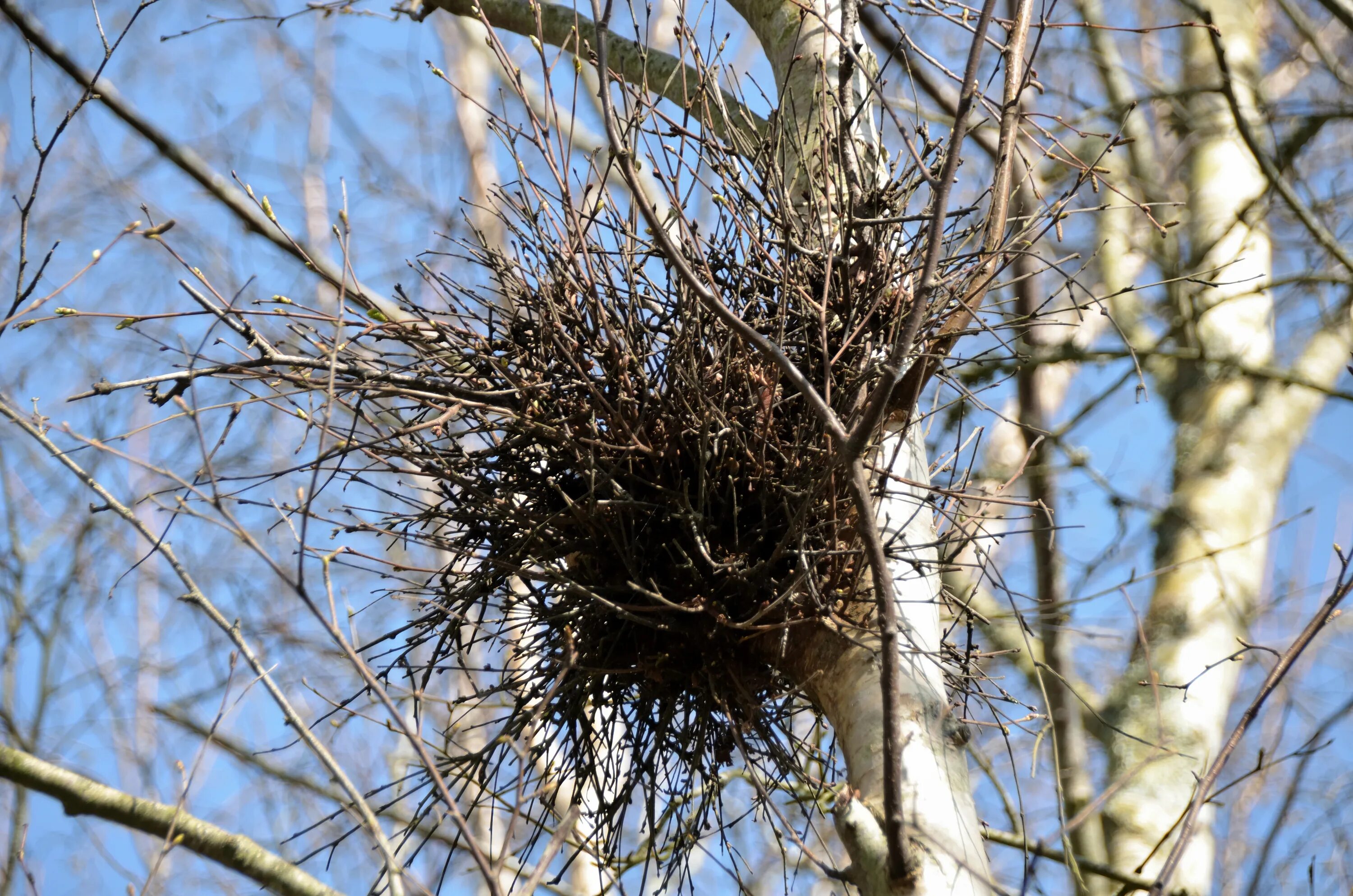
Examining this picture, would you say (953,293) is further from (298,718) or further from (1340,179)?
(1340,179)

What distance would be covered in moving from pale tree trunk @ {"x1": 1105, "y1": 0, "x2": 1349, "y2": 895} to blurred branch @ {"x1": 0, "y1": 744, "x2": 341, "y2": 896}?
1755 millimetres

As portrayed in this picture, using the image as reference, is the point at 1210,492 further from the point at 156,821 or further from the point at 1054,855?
the point at 156,821

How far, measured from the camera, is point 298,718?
→ 126 centimetres

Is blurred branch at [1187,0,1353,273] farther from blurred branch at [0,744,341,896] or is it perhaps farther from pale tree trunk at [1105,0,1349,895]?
blurred branch at [0,744,341,896]

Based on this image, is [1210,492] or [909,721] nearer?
[909,721]

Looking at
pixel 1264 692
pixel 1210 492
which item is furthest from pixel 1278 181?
pixel 1264 692

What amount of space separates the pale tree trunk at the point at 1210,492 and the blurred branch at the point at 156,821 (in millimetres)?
1755

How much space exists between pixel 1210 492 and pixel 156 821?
290cm

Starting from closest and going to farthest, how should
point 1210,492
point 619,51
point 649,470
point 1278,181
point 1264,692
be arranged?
point 1264,692, point 649,470, point 619,51, point 1278,181, point 1210,492

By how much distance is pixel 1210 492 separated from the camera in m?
3.39

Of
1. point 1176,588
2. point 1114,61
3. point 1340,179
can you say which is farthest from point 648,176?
point 1176,588

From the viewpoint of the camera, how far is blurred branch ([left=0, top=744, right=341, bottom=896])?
5.89 feet

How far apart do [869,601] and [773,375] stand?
1.11ft

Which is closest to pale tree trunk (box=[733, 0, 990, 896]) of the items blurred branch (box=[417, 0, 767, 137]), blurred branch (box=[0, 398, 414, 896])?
blurred branch (box=[417, 0, 767, 137])
